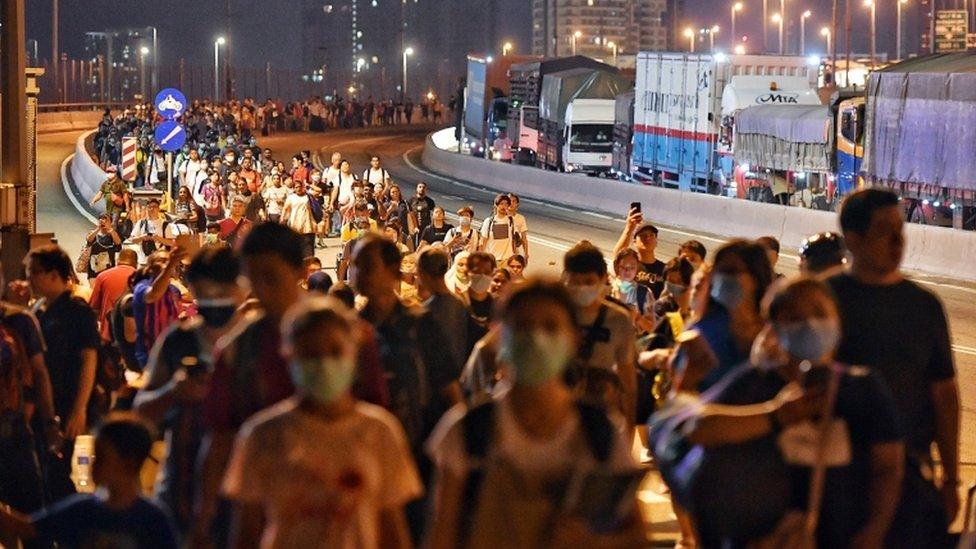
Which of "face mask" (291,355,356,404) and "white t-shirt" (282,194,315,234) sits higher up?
"face mask" (291,355,356,404)

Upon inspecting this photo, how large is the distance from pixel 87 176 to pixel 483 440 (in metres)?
42.3

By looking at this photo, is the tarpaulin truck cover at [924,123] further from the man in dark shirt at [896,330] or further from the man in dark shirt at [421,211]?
the man in dark shirt at [896,330]

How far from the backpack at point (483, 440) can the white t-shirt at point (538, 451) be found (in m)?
0.01

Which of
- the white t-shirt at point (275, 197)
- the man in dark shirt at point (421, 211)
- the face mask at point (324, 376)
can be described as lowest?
the white t-shirt at point (275, 197)

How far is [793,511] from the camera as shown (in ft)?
16.8

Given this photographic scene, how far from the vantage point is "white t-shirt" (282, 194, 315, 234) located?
31.8 metres

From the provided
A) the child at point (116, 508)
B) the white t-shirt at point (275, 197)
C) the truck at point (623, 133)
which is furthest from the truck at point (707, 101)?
the child at point (116, 508)

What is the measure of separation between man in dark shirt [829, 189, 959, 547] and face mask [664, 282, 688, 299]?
4.69 m

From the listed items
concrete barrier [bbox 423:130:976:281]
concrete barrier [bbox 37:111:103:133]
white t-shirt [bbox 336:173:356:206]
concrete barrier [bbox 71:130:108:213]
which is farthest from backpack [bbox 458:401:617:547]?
concrete barrier [bbox 37:111:103:133]

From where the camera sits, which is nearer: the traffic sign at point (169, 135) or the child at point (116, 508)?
the child at point (116, 508)

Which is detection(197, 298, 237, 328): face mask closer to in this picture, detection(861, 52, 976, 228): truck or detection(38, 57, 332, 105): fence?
detection(861, 52, 976, 228): truck

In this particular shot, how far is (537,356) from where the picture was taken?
4801 millimetres

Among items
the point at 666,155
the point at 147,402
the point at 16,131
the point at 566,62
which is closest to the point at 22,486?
the point at 147,402

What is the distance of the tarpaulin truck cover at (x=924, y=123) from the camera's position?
3438 centimetres
